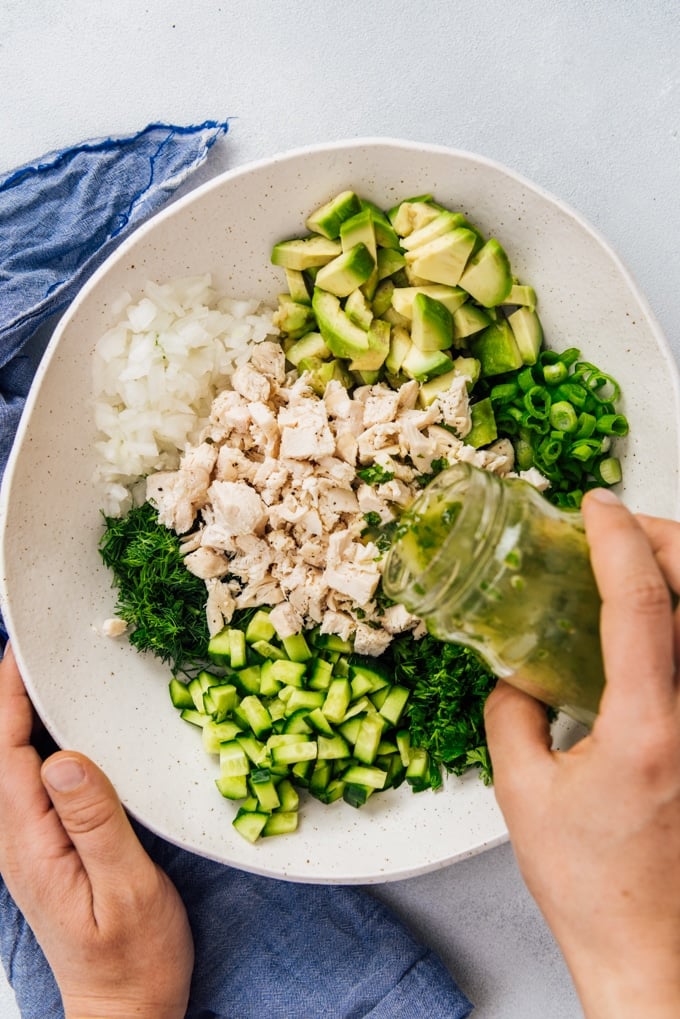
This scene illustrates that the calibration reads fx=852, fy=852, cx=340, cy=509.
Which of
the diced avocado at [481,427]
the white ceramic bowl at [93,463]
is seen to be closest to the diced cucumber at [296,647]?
the white ceramic bowl at [93,463]

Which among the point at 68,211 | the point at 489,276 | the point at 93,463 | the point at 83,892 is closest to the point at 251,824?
the point at 83,892

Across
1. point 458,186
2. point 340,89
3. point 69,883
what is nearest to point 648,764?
point 458,186

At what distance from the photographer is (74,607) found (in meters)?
2.05

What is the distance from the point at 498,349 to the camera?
2.01 m

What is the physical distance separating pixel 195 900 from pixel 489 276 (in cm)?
177

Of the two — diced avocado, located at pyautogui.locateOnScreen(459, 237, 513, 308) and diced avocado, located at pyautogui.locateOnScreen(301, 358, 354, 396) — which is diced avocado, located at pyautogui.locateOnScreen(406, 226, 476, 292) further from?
diced avocado, located at pyautogui.locateOnScreen(301, 358, 354, 396)

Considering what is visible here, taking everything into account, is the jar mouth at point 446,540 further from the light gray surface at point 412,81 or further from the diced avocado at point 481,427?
the light gray surface at point 412,81

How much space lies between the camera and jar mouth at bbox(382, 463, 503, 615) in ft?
4.44

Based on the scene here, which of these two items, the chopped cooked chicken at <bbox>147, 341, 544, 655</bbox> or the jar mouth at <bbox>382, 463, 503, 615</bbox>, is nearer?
the jar mouth at <bbox>382, 463, 503, 615</bbox>

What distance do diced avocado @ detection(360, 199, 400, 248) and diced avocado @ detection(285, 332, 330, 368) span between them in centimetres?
26

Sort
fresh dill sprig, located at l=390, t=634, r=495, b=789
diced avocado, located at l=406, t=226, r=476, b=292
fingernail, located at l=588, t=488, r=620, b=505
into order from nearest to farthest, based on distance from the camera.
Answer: fingernail, located at l=588, t=488, r=620, b=505 < diced avocado, located at l=406, t=226, r=476, b=292 < fresh dill sprig, located at l=390, t=634, r=495, b=789

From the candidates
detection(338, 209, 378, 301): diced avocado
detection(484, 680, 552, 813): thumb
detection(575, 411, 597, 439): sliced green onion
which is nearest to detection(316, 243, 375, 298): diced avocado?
detection(338, 209, 378, 301): diced avocado

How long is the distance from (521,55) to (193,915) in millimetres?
2423

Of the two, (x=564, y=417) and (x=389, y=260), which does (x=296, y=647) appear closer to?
(x=564, y=417)
